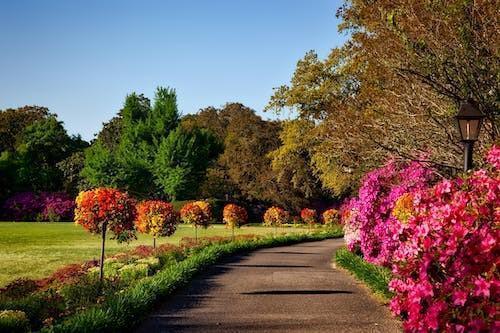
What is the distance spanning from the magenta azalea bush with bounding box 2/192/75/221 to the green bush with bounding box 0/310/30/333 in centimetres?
5060

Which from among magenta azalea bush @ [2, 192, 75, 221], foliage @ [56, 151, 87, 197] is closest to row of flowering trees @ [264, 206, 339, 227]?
magenta azalea bush @ [2, 192, 75, 221]

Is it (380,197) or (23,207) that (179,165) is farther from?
(380,197)

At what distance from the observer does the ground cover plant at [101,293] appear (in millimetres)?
8805

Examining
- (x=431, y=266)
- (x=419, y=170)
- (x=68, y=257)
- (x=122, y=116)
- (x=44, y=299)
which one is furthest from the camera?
(x=122, y=116)

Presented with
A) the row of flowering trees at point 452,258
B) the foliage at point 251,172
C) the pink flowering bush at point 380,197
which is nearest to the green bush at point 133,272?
the pink flowering bush at point 380,197

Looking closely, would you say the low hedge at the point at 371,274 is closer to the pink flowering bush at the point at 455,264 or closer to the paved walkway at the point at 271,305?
the paved walkway at the point at 271,305

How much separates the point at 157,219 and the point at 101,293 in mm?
11062

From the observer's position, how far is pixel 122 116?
255 feet

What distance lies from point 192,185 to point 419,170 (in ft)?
168

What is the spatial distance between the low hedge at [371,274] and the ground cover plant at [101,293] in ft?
13.9

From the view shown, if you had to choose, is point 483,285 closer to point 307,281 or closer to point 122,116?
point 307,281

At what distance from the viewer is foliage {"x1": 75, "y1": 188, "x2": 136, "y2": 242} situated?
15586 mm

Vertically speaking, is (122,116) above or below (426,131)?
above

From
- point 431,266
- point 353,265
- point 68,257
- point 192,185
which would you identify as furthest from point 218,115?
point 431,266
